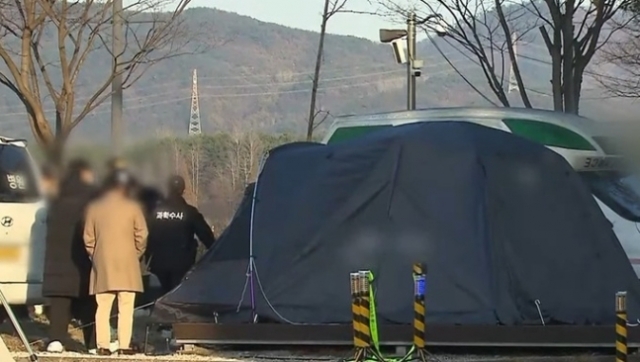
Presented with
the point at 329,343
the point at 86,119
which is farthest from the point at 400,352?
the point at 86,119

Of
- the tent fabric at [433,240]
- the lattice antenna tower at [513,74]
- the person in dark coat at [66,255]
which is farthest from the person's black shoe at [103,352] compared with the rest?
the lattice antenna tower at [513,74]

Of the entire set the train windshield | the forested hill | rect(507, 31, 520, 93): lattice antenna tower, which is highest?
rect(507, 31, 520, 93): lattice antenna tower

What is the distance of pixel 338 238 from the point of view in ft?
34.8

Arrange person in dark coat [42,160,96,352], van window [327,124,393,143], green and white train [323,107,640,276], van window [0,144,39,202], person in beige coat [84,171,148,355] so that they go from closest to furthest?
1. person in beige coat [84,171,148,355]
2. person in dark coat [42,160,96,352]
3. van window [0,144,39,202]
4. green and white train [323,107,640,276]
5. van window [327,124,393,143]

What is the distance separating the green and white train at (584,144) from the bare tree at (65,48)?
4.61 metres

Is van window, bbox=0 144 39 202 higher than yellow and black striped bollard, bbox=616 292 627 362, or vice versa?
van window, bbox=0 144 39 202

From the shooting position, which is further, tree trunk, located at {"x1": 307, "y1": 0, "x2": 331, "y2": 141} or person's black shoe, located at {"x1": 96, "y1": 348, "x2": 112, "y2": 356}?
tree trunk, located at {"x1": 307, "y1": 0, "x2": 331, "y2": 141}

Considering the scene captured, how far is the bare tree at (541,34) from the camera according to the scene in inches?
717

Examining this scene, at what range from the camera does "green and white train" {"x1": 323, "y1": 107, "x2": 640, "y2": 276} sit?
476 inches

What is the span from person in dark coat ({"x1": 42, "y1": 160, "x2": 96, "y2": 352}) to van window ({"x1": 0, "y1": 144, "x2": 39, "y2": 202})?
0.80 meters

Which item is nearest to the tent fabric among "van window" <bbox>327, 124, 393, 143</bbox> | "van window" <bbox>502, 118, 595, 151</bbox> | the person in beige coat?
the person in beige coat

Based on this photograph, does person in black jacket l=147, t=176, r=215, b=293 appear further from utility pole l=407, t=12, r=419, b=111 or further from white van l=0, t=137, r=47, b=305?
utility pole l=407, t=12, r=419, b=111

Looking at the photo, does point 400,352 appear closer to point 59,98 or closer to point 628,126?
point 628,126

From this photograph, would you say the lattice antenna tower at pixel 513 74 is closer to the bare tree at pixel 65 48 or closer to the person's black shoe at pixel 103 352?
the bare tree at pixel 65 48
